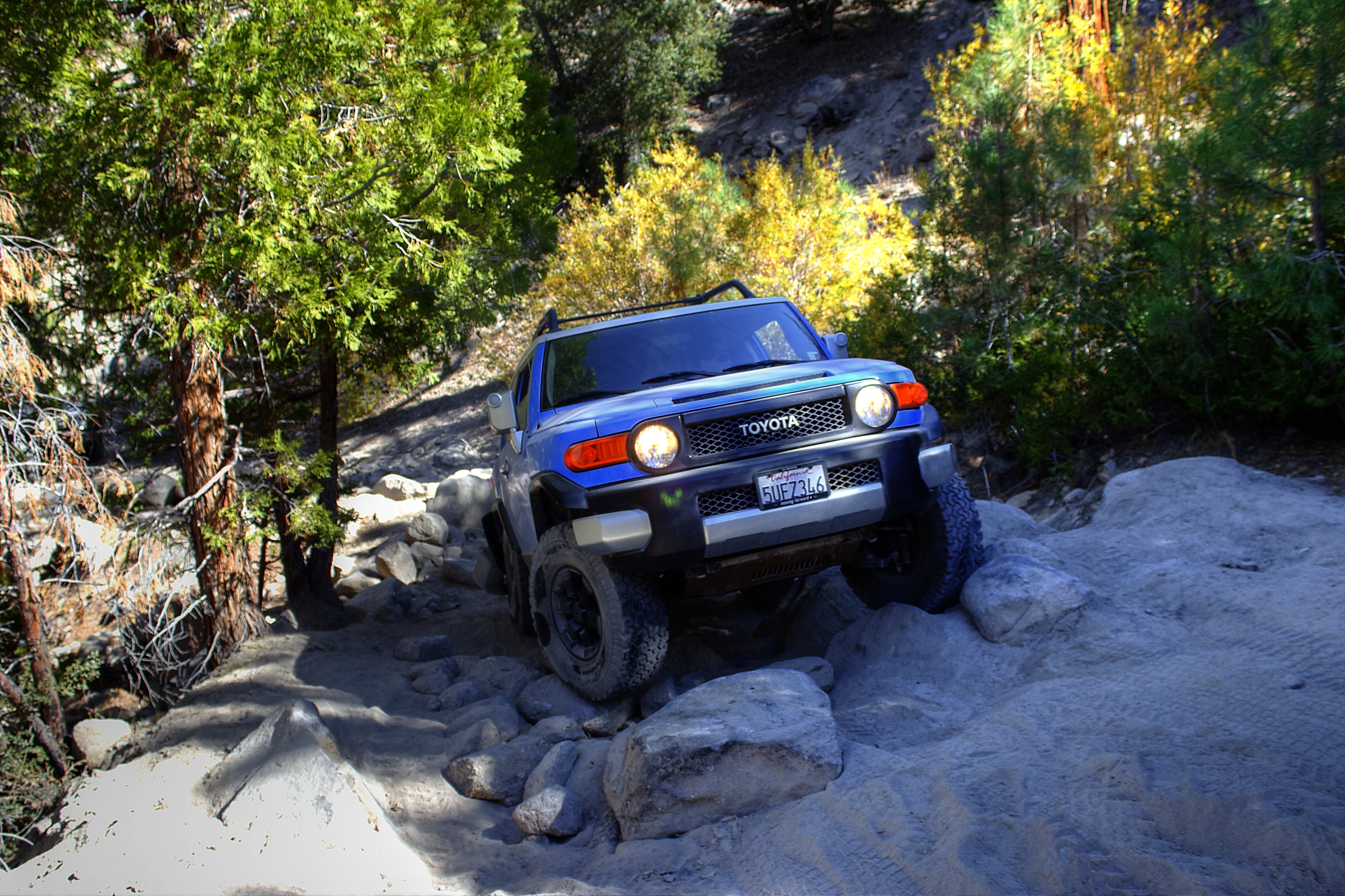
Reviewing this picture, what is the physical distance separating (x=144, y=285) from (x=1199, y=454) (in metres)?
8.05

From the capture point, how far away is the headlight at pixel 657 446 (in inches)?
163

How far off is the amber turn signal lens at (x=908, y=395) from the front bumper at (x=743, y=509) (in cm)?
25

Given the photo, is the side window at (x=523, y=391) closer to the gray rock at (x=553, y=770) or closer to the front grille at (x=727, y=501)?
the front grille at (x=727, y=501)

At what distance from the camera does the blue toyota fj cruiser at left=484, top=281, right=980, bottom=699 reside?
4133 mm

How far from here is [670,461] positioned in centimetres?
415

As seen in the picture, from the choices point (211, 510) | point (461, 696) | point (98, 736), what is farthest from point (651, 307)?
point (98, 736)

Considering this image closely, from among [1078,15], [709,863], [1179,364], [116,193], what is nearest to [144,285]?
[116,193]

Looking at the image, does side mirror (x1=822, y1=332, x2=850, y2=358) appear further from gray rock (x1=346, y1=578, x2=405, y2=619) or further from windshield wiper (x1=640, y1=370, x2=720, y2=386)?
gray rock (x1=346, y1=578, x2=405, y2=619)

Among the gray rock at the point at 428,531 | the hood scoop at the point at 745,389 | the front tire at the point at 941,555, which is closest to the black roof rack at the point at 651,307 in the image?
the hood scoop at the point at 745,389

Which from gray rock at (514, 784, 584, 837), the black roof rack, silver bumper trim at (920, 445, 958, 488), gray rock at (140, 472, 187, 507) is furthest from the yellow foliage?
gray rock at (514, 784, 584, 837)

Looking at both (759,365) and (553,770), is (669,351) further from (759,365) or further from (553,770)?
(553,770)

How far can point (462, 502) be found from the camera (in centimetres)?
1502

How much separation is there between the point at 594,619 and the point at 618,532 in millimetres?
989

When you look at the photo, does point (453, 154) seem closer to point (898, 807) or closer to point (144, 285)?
point (144, 285)
